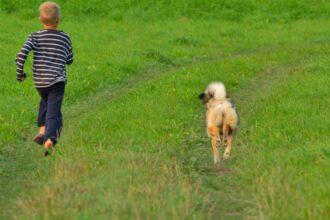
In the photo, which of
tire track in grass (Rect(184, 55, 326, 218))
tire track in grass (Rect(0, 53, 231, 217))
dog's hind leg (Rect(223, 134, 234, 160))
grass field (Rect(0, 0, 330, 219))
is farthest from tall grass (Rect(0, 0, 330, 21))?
dog's hind leg (Rect(223, 134, 234, 160))

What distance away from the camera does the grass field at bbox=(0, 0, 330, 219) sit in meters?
7.31

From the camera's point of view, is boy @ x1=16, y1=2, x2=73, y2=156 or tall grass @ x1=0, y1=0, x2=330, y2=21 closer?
boy @ x1=16, y1=2, x2=73, y2=156

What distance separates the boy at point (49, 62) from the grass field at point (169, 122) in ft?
1.19

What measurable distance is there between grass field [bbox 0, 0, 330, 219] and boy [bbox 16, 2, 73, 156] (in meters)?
0.36

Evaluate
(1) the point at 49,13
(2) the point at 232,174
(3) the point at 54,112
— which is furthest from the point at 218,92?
(1) the point at 49,13

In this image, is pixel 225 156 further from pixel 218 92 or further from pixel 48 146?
pixel 48 146

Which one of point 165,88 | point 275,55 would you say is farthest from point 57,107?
point 275,55

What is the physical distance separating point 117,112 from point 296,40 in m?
11.5

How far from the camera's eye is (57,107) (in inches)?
413

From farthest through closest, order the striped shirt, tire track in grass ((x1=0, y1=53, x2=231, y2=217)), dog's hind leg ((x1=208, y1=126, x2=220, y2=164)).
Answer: the striped shirt → dog's hind leg ((x1=208, y1=126, x2=220, y2=164)) → tire track in grass ((x1=0, y1=53, x2=231, y2=217))

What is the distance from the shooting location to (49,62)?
1034 centimetres

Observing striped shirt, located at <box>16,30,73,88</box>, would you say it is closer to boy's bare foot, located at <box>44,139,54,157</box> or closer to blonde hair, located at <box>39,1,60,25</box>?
blonde hair, located at <box>39,1,60,25</box>

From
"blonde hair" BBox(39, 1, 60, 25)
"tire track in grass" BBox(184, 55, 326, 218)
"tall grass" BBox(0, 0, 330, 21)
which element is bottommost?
"tire track in grass" BBox(184, 55, 326, 218)

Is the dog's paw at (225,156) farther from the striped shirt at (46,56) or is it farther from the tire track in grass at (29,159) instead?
the striped shirt at (46,56)
